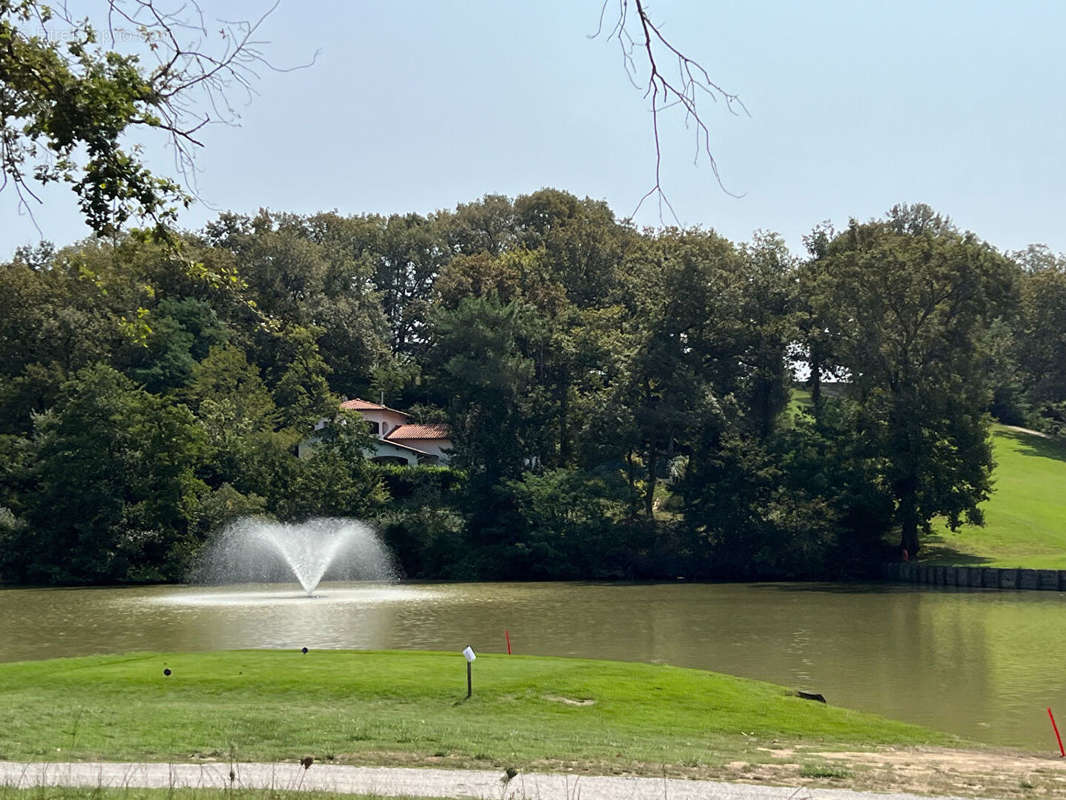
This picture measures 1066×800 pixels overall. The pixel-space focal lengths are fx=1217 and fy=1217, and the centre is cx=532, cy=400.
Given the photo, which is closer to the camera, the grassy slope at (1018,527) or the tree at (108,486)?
the grassy slope at (1018,527)

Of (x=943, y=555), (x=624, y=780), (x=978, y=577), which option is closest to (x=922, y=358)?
(x=943, y=555)

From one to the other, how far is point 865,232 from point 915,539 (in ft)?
63.7

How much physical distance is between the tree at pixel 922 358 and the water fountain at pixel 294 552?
89.1ft

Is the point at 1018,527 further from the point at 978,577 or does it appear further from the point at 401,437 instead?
the point at 401,437

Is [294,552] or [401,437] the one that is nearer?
[294,552]

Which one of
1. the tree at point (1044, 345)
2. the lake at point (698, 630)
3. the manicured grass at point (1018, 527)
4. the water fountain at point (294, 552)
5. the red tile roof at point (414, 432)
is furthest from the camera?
the tree at point (1044, 345)

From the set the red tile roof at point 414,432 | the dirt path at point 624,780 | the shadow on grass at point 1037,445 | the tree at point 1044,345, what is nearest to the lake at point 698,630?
the dirt path at point 624,780

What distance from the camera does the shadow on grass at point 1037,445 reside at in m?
90.9

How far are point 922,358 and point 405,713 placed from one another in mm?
50170

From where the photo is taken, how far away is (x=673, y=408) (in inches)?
2630

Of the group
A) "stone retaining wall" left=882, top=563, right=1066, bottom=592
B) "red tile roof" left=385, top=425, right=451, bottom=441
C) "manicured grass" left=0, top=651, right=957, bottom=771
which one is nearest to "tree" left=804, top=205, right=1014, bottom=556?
"stone retaining wall" left=882, top=563, right=1066, bottom=592

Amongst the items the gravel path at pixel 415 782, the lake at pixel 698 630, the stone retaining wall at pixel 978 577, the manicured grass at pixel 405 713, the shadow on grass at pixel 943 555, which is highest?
the shadow on grass at pixel 943 555

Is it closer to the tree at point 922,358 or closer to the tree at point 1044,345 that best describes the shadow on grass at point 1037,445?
the tree at point 1044,345

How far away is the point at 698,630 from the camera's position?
39781mm
